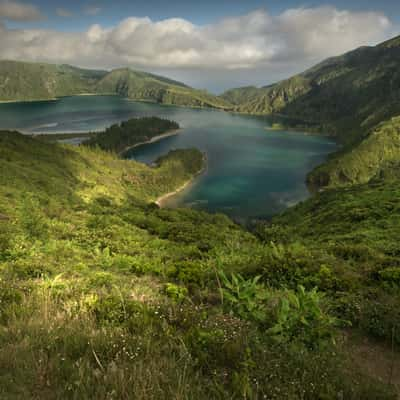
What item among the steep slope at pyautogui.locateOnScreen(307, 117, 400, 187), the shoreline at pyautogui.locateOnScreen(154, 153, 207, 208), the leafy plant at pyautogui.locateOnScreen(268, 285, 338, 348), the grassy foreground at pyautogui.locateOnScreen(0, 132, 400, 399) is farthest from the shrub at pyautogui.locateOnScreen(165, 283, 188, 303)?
the steep slope at pyautogui.locateOnScreen(307, 117, 400, 187)

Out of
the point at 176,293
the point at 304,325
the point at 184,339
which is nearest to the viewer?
the point at 184,339

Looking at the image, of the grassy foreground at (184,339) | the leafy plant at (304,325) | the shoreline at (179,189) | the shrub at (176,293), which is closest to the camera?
the grassy foreground at (184,339)

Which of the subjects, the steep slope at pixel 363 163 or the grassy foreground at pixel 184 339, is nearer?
the grassy foreground at pixel 184 339

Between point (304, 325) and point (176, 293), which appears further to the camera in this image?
point (176, 293)

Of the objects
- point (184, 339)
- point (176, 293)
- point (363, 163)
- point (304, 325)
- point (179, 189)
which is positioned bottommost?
point (179, 189)

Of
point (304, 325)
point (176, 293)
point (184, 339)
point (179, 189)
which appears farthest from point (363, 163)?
point (184, 339)

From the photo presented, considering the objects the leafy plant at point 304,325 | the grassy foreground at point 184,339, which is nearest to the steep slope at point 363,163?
the grassy foreground at point 184,339

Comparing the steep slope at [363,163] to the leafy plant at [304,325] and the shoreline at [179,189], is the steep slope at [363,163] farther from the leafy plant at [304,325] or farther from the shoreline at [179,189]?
the leafy plant at [304,325]

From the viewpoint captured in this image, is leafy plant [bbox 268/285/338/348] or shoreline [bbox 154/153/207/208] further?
shoreline [bbox 154/153/207/208]

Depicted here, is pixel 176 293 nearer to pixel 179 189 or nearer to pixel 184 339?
pixel 184 339

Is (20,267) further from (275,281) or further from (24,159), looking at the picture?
(24,159)

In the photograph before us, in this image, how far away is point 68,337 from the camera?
4.06m

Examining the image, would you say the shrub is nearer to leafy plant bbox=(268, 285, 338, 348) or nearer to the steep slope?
leafy plant bbox=(268, 285, 338, 348)

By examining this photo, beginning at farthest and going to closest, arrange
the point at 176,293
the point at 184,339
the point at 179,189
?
the point at 179,189, the point at 176,293, the point at 184,339
